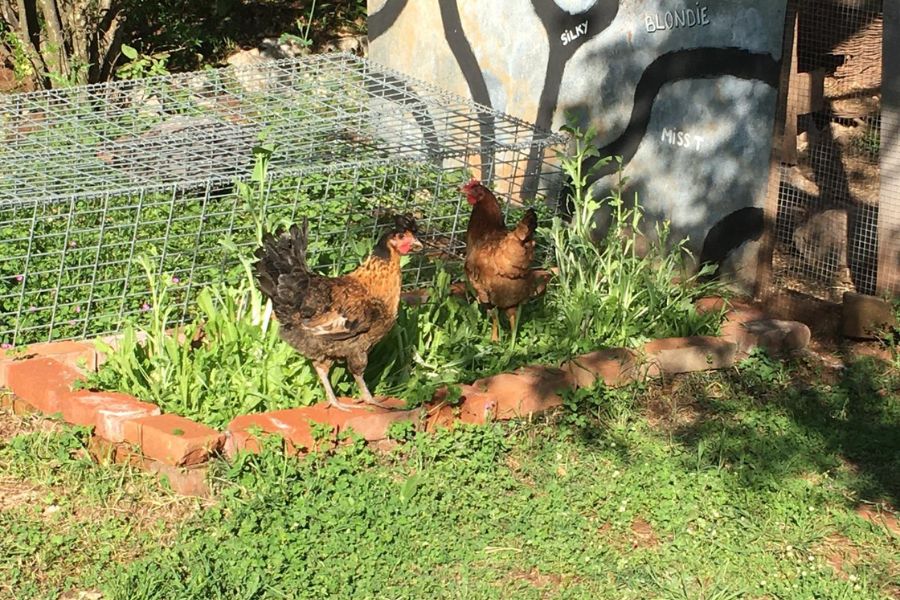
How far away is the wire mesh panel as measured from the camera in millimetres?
6062

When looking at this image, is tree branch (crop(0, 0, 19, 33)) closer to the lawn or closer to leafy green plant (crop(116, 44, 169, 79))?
leafy green plant (crop(116, 44, 169, 79))

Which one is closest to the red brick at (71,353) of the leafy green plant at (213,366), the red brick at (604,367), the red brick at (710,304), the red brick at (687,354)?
the leafy green plant at (213,366)

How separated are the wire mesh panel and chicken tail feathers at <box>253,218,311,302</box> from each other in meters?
2.67

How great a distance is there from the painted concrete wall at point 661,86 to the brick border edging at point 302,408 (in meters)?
0.70

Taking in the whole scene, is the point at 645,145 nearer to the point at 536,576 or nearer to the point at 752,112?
the point at 752,112

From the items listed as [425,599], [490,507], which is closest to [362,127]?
[490,507]

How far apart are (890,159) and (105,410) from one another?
3819mm

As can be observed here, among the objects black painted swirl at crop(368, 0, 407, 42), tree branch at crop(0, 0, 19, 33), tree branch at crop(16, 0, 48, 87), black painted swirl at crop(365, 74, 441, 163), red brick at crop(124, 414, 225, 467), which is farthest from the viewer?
tree branch at crop(0, 0, 19, 33)

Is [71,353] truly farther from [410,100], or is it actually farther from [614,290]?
[410,100]

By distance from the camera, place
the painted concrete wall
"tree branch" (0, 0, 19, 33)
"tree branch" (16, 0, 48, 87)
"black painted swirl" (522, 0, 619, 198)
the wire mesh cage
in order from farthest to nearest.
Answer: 1. "tree branch" (0, 0, 19, 33)
2. "tree branch" (16, 0, 48, 87)
3. "black painted swirl" (522, 0, 619, 198)
4. the painted concrete wall
5. the wire mesh cage

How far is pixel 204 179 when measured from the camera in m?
5.79

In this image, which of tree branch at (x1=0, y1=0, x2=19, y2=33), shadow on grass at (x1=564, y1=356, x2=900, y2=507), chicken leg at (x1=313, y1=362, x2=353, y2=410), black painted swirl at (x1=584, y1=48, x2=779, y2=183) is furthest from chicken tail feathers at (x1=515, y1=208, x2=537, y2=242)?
tree branch at (x1=0, y1=0, x2=19, y2=33)

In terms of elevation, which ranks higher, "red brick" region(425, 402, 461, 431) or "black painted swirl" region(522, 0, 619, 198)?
"black painted swirl" region(522, 0, 619, 198)

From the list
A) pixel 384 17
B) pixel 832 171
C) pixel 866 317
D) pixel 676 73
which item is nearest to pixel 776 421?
pixel 866 317
